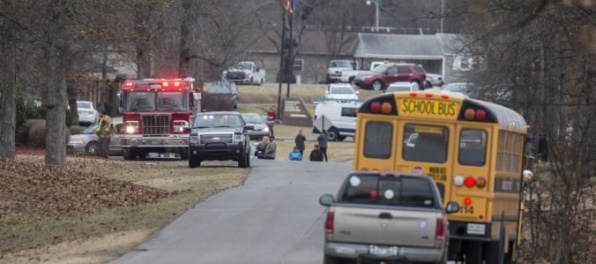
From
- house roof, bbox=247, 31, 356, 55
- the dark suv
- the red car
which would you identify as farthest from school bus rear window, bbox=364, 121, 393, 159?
house roof, bbox=247, 31, 356, 55

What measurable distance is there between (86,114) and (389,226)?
171 ft

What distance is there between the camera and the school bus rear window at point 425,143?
1645 centimetres

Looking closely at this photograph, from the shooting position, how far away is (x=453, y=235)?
1617 centimetres

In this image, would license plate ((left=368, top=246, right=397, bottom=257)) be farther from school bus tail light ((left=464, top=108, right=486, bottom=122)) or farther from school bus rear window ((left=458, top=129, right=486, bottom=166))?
school bus tail light ((left=464, top=108, right=486, bottom=122))

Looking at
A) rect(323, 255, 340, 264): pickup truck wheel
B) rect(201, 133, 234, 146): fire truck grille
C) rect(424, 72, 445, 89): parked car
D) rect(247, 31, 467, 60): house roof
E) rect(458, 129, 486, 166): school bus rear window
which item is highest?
rect(247, 31, 467, 60): house roof

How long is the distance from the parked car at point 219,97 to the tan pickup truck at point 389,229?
50.7 m

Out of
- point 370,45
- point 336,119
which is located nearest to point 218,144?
point 336,119

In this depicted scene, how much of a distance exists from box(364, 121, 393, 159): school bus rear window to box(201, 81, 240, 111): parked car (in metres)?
47.9

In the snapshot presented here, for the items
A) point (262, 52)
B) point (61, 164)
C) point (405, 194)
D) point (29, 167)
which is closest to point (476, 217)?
point (405, 194)

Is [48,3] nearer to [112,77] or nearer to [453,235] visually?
[453,235]

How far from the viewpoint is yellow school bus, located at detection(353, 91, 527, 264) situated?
16219mm

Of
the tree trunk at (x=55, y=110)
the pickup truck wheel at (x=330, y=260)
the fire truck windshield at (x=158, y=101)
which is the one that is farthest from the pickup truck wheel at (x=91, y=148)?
the pickup truck wheel at (x=330, y=260)

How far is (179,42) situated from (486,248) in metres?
40.2

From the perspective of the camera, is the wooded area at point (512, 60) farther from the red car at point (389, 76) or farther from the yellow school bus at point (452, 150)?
the red car at point (389, 76)
